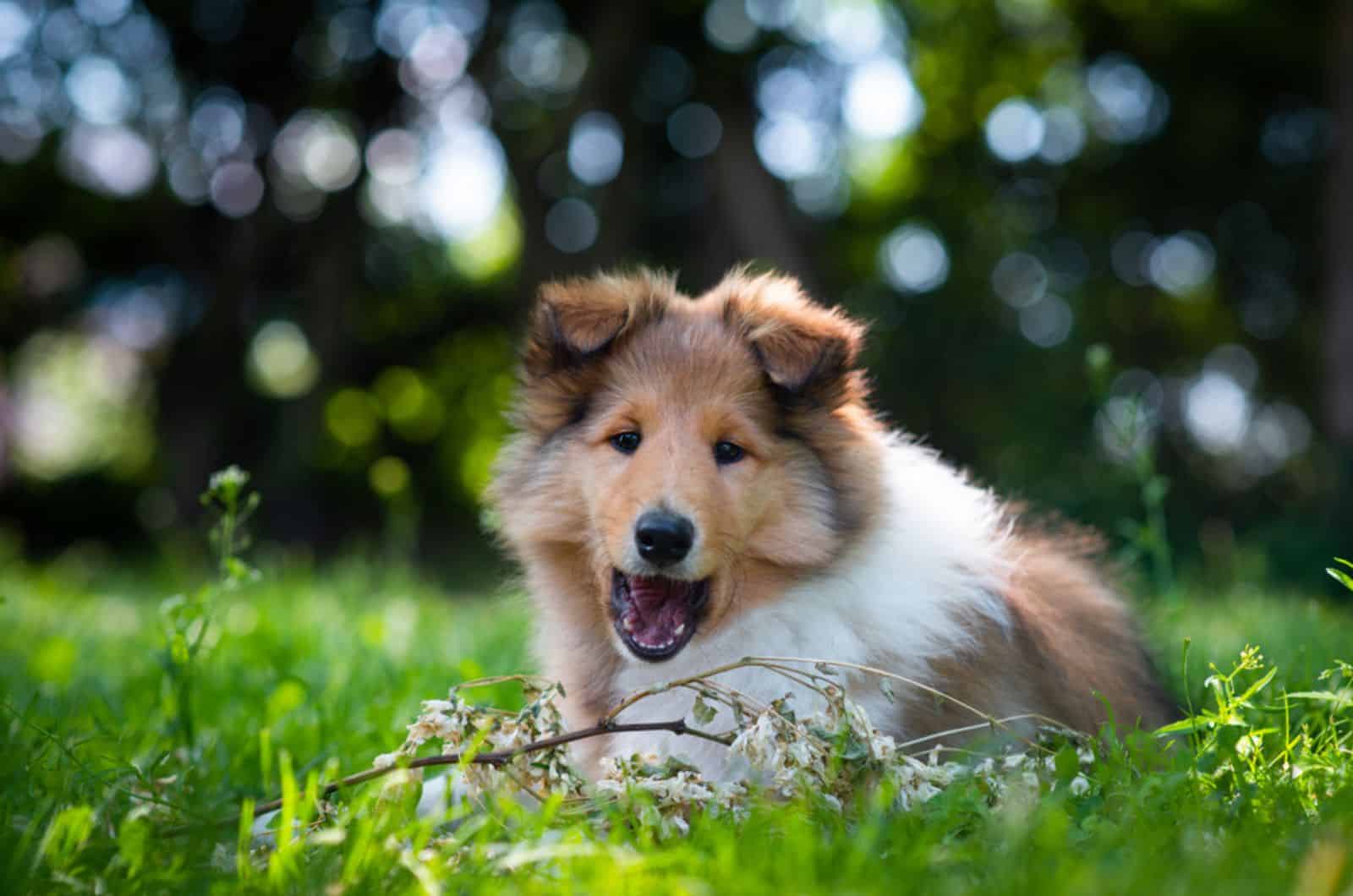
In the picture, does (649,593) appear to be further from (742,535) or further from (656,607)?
(742,535)

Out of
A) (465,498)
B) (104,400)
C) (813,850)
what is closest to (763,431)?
(813,850)

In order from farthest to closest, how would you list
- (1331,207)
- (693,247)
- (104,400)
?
(104,400), (693,247), (1331,207)

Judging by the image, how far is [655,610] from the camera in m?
3.44

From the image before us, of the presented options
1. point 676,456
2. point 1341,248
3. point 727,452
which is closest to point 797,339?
point 727,452

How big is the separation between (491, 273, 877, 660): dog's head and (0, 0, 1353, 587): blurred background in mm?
9519

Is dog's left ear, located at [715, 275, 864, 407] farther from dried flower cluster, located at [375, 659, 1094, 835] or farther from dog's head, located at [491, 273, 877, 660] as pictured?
dried flower cluster, located at [375, 659, 1094, 835]

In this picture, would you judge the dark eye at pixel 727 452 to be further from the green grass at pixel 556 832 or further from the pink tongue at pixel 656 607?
the green grass at pixel 556 832

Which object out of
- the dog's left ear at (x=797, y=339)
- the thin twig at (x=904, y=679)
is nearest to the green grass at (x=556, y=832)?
the thin twig at (x=904, y=679)

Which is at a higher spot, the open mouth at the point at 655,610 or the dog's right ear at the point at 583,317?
the dog's right ear at the point at 583,317

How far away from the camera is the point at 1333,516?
9922 mm

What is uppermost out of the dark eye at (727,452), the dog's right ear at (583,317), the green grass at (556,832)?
the dog's right ear at (583,317)

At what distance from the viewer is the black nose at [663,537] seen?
10.5 feet

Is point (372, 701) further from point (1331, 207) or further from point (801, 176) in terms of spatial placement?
point (801, 176)

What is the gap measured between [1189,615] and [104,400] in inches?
704
